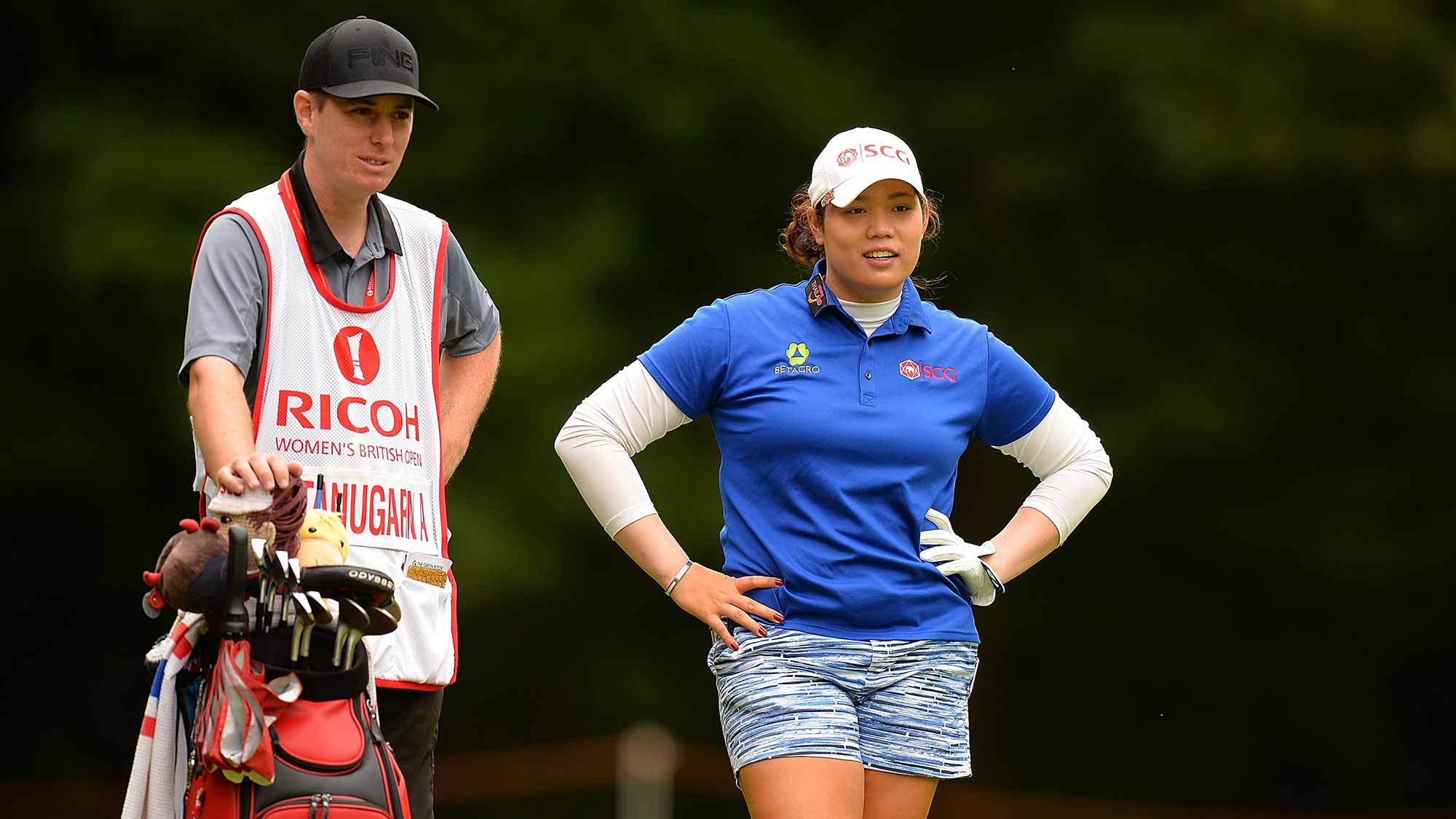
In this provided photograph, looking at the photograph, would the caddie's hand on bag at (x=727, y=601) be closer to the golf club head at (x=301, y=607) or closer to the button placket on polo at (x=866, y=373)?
the button placket on polo at (x=866, y=373)

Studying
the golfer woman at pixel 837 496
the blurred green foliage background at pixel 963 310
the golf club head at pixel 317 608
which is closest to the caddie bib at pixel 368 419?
the golfer woman at pixel 837 496

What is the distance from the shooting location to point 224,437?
4.11 metres

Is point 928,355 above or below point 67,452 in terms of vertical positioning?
below

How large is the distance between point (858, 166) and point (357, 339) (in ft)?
3.97

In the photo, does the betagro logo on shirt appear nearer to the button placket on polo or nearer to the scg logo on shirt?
the button placket on polo

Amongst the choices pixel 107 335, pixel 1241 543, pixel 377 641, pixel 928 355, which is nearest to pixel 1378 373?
pixel 1241 543

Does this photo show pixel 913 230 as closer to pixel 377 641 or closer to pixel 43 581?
pixel 377 641

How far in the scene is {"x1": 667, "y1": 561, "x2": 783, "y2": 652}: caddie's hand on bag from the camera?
Result: 177 inches

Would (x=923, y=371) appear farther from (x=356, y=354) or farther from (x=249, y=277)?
(x=249, y=277)

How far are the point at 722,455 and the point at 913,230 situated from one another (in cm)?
69

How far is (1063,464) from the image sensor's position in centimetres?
504

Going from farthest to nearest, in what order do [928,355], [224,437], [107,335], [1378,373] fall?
[1378,373] → [107,335] → [928,355] → [224,437]

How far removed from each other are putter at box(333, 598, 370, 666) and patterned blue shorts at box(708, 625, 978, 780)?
0.91m


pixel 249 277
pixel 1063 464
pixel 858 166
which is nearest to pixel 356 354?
pixel 249 277
